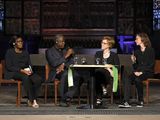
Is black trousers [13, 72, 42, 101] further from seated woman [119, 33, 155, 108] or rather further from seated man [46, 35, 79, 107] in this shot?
seated woman [119, 33, 155, 108]

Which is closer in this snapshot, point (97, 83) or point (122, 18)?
point (97, 83)

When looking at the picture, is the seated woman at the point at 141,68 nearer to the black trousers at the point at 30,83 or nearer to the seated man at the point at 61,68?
the seated man at the point at 61,68

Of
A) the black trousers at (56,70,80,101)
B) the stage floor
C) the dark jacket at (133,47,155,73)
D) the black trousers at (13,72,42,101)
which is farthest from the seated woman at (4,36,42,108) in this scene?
the dark jacket at (133,47,155,73)

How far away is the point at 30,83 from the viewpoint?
Result: 9.73 meters

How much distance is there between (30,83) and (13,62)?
545 mm

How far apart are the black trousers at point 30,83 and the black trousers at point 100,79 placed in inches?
42.4

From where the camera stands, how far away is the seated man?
9.72 m

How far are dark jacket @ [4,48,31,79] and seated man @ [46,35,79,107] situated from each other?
48 centimetres

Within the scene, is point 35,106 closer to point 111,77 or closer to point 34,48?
point 111,77

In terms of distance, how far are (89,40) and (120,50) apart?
1.16 m

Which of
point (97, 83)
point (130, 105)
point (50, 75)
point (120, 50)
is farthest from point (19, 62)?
point (120, 50)

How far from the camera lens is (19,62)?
32.6 feet

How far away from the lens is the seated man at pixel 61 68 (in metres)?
9.72

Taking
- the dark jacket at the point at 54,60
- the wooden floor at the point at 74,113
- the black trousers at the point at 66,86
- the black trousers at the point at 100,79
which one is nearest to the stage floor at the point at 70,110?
the wooden floor at the point at 74,113
